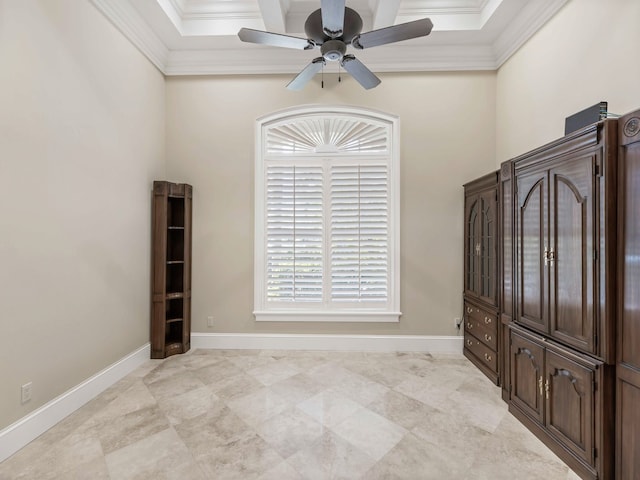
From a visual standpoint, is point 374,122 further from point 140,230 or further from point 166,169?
point 140,230

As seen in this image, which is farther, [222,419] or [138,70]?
[138,70]

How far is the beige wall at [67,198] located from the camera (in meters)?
2.01

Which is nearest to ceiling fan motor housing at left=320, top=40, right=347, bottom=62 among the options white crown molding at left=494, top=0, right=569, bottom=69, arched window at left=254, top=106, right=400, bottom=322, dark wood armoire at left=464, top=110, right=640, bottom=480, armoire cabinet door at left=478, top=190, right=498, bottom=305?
arched window at left=254, top=106, right=400, bottom=322

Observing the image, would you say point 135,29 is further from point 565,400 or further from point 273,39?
point 565,400

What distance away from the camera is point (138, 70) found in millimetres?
3307

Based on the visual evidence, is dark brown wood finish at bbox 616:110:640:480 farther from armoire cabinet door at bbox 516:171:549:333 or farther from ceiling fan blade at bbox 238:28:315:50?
ceiling fan blade at bbox 238:28:315:50

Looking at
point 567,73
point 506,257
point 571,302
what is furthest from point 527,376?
point 567,73

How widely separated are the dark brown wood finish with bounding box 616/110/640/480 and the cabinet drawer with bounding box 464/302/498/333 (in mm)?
1365

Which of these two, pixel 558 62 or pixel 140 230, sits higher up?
pixel 558 62

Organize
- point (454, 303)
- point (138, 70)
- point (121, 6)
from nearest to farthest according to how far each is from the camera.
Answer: point (121, 6)
point (138, 70)
point (454, 303)

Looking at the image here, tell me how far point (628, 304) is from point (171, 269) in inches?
164

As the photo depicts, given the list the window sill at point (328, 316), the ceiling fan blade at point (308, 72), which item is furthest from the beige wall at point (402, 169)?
the ceiling fan blade at point (308, 72)

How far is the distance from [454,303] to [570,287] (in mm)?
1899

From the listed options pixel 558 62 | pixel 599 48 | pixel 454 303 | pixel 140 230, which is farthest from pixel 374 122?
pixel 140 230
